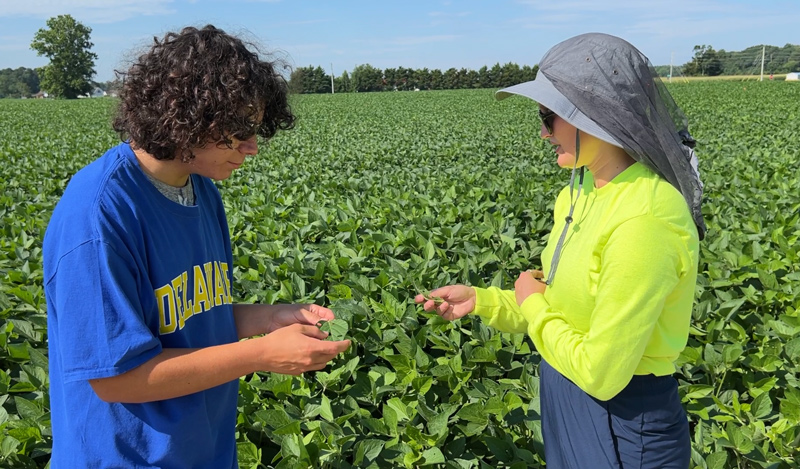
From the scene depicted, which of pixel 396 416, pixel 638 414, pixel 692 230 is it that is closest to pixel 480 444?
pixel 396 416

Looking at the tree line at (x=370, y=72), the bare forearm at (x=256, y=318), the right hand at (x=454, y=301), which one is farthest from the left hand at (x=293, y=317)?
the tree line at (x=370, y=72)

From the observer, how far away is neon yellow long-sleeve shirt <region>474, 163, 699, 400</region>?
131 cm

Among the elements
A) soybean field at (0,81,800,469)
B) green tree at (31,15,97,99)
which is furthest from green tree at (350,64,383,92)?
soybean field at (0,81,800,469)

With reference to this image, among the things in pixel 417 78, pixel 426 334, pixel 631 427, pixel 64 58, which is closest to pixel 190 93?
pixel 631 427

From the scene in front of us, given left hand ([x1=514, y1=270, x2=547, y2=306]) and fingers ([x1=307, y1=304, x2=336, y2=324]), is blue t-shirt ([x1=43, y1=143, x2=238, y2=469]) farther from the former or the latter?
left hand ([x1=514, y1=270, x2=547, y2=306])

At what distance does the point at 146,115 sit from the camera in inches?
51.4

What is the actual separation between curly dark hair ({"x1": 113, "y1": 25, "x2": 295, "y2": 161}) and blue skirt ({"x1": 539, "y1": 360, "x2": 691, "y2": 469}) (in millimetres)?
1163

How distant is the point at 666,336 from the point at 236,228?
156 inches

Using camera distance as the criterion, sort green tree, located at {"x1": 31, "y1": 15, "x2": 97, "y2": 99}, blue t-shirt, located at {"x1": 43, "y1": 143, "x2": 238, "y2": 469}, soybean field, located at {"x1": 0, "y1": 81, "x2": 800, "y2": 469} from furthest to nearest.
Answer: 1. green tree, located at {"x1": 31, "y1": 15, "x2": 97, "y2": 99}
2. soybean field, located at {"x1": 0, "y1": 81, "x2": 800, "y2": 469}
3. blue t-shirt, located at {"x1": 43, "y1": 143, "x2": 238, "y2": 469}

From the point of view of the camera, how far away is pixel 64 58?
79.9m

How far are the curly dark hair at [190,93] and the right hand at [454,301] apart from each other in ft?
2.85

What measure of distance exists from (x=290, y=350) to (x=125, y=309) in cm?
37

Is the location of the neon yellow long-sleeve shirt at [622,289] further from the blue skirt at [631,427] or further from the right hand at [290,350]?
the right hand at [290,350]

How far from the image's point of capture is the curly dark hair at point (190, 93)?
1297 millimetres
